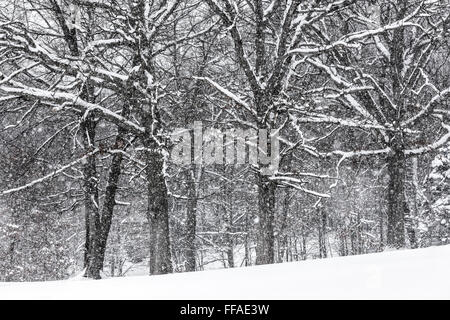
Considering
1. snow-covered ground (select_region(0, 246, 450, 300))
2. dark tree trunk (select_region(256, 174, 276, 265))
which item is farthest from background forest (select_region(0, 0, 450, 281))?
snow-covered ground (select_region(0, 246, 450, 300))

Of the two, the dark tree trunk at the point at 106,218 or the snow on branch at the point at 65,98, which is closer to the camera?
the snow on branch at the point at 65,98

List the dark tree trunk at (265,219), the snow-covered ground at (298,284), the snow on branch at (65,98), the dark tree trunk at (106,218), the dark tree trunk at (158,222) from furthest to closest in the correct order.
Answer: the dark tree trunk at (106,218)
the dark tree trunk at (158,222)
the dark tree trunk at (265,219)
the snow on branch at (65,98)
the snow-covered ground at (298,284)

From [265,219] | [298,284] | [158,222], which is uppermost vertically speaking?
[158,222]

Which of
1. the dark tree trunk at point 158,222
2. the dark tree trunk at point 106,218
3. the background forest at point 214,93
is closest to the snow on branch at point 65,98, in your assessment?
the background forest at point 214,93

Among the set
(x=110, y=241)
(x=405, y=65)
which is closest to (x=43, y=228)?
(x=110, y=241)

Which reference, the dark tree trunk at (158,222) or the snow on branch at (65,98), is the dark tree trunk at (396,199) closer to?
the dark tree trunk at (158,222)

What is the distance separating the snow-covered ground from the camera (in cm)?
260

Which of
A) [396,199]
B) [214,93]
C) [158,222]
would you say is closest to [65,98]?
[158,222]

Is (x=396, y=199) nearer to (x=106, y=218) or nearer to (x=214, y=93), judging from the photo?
(x=214, y=93)

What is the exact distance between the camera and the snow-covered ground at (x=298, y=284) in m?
2.60

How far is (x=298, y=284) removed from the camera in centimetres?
289

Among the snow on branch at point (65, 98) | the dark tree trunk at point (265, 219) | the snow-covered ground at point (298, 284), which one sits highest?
the snow on branch at point (65, 98)
